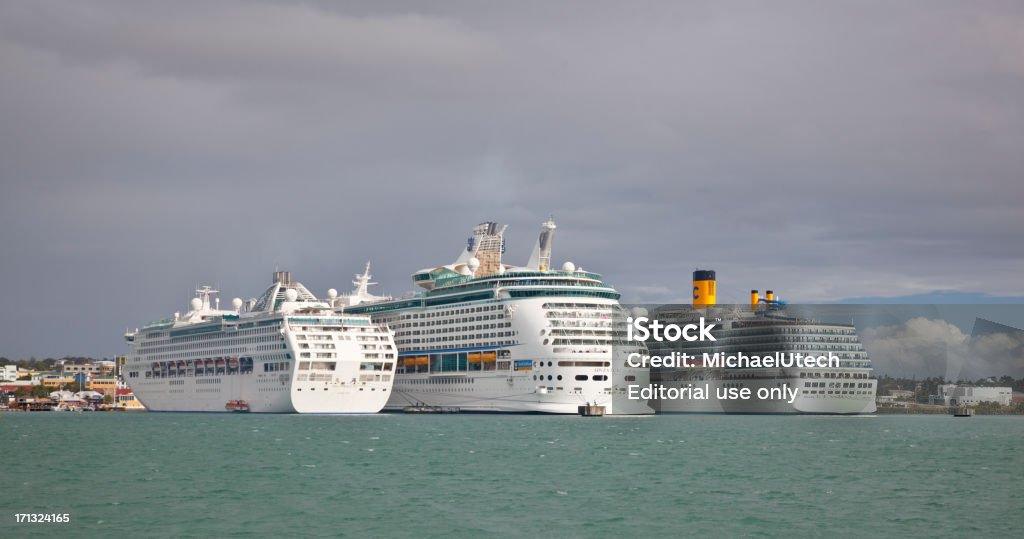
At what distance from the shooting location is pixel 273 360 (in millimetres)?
121000

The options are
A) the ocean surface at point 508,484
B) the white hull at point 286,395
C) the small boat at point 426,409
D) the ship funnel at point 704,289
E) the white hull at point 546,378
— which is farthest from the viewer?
the ship funnel at point 704,289

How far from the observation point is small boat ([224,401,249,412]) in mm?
125300

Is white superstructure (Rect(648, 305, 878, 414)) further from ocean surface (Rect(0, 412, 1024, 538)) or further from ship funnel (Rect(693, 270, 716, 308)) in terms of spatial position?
ocean surface (Rect(0, 412, 1024, 538))

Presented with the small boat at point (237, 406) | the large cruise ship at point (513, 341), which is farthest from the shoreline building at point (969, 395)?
the small boat at point (237, 406)

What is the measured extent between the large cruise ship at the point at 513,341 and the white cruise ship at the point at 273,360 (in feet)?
21.5

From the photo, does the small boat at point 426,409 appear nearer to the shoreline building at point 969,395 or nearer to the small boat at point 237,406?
the small boat at point 237,406

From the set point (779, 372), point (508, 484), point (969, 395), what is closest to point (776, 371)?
point (779, 372)

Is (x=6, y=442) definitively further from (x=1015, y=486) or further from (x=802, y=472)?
(x=1015, y=486)

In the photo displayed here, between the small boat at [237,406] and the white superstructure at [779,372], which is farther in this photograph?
the white superstructure at [779,372]

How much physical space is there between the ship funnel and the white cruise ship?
54061 mm

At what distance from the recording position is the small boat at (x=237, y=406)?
125300 mm

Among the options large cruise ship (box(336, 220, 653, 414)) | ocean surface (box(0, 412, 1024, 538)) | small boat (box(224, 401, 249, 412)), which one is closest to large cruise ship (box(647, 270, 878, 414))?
large cruise ship (box(336, 220, 653, 414))

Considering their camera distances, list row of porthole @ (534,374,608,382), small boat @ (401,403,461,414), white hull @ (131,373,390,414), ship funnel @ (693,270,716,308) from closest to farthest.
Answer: row of porthole @ (534,374,608,382)
white hull @ (131,373,390,414)
small boat @ (401,403,461,414)
ship funnel @ (693,270,716,308)

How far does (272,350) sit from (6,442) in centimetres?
4095
